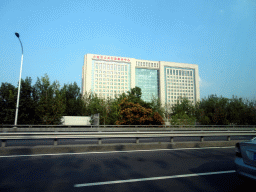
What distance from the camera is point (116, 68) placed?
13738 cm

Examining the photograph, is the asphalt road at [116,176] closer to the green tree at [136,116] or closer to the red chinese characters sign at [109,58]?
the green tree at [136,116]

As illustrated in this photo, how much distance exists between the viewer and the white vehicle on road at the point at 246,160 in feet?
12.2

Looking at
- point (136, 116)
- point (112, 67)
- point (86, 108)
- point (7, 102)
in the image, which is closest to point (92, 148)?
point (136, 116)

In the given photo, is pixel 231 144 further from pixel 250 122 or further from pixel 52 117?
pixel 250 122

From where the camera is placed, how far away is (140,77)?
143 m

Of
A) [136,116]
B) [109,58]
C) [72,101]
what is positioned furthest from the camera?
[109,58]

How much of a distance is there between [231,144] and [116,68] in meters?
129

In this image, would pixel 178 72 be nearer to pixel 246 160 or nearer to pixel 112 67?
pixel 112 67

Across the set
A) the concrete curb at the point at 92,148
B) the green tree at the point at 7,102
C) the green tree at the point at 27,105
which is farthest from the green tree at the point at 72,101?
the concrete curb at the point at 92,148

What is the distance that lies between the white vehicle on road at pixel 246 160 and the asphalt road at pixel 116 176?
0.18 metres

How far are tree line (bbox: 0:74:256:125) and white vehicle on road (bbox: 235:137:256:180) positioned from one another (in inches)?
1161

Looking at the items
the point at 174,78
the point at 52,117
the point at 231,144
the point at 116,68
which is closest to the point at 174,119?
the point at 52,117

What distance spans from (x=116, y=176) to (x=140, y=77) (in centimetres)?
13922

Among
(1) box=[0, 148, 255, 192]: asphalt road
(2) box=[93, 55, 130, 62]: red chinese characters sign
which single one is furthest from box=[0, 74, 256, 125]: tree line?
(2) box=[93, 55, 130, 62]: red chinese characters sign
